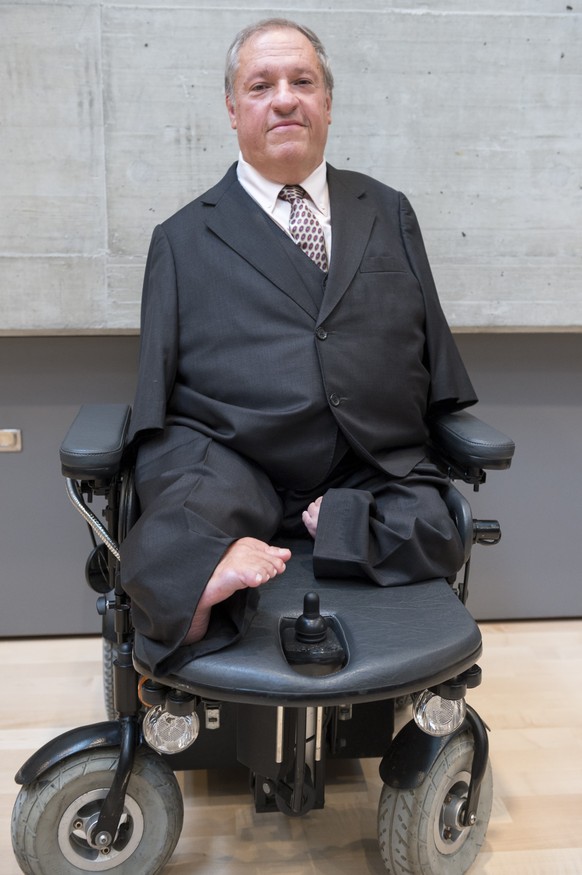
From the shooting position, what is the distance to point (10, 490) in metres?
2.56

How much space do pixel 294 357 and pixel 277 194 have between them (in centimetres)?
38

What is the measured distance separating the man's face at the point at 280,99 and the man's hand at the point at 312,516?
2.33 ft

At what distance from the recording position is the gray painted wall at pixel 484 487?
2508 millimetres

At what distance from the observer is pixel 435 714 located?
1.62 meters

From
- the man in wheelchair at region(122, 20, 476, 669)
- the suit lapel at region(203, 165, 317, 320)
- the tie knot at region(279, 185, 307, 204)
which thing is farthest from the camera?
A: the tie knot at region(279, 185, 307, 204)

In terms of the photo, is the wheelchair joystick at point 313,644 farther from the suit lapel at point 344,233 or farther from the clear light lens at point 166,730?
the suit lapel at point 344,233

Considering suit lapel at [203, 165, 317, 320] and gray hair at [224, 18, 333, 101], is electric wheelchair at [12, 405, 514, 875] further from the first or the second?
gray hair at [224, 18, 333, 101]

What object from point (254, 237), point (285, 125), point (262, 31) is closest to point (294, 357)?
point (254, 237)

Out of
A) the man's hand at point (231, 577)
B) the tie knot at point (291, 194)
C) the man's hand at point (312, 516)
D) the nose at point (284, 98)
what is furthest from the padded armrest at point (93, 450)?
the nose at point (284, 98)

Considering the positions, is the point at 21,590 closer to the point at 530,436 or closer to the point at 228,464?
the point at 228,464

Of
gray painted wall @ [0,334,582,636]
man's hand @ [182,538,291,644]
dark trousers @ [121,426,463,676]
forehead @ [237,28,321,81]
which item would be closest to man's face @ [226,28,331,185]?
forehead @ [237,28,321,81]

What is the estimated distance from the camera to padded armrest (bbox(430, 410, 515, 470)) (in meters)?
1.81

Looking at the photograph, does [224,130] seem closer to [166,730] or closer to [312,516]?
[312,516]

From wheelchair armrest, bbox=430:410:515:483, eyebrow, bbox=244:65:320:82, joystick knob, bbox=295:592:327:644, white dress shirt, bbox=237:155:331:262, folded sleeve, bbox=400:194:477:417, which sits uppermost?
eyebrow, bbox=244:65:320:82
